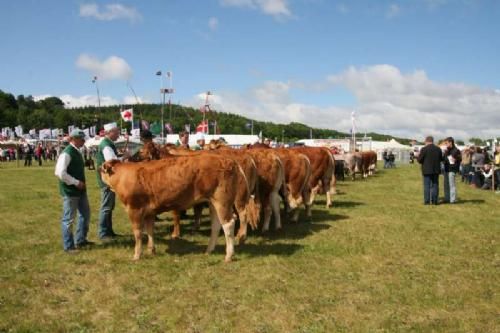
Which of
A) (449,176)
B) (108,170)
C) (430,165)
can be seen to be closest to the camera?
(108,170)

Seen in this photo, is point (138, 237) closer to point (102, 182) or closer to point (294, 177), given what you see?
point (102, 182)

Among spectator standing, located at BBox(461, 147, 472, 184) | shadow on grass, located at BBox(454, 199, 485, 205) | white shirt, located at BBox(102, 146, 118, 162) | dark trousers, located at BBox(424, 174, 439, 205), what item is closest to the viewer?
white shirt, located at BBox(102, 146, 118, 162)

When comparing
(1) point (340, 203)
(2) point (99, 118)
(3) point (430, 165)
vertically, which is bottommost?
(1) point (340, 203)

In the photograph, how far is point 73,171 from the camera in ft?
25.2

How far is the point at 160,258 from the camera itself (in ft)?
24.3

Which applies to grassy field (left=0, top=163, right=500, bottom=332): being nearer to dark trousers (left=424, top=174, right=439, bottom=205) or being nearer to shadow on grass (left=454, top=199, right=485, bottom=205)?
dark trousers (left=424, top=174, right=439, bottom=205)

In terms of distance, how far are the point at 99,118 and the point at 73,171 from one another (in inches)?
3415

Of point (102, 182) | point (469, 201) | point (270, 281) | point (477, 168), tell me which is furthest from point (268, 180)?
point (477, 168)

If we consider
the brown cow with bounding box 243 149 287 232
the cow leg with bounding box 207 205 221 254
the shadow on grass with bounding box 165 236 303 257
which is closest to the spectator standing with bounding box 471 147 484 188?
the brown cow with bounding box 243 149 287 232

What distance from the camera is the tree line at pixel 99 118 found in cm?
10719

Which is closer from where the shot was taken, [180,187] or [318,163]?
[180,187]

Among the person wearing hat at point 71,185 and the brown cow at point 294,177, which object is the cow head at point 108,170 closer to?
the person wearing hat at point 71,185

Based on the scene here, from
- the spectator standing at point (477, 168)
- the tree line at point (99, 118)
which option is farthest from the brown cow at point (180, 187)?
the tree line at point (99, 118)

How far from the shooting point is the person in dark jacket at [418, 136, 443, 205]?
13039mm
